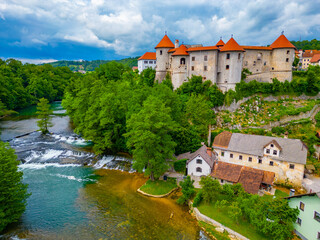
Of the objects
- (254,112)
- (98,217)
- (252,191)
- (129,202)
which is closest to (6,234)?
(98,217)

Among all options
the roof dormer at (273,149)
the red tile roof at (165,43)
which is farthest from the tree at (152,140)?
the red tile roof at (165,43)

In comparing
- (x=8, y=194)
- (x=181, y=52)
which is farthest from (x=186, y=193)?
(x=181, y=52)

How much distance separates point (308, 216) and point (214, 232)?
332 inches

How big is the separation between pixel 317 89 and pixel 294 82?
5.29 metres

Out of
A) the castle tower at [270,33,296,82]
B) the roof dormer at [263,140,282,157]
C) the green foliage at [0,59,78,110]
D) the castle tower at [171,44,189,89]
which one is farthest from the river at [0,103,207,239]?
the castle tower at [270,33,296,82]

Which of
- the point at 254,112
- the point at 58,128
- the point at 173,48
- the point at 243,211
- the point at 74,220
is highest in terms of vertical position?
the point at 173,48

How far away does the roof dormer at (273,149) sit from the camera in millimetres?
27562

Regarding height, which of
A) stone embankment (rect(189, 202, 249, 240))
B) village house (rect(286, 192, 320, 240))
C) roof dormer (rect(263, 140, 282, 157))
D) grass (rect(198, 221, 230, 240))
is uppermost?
roof dormer (rect(263, 140, 282, 157))

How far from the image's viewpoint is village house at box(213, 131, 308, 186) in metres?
26.8

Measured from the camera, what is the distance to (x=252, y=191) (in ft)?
79.0

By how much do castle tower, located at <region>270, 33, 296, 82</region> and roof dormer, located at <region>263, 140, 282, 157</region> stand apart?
26.2 meters

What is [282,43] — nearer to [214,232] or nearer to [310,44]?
[214,232]

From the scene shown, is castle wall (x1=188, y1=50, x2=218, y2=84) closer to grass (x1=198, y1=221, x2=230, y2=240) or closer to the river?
the river

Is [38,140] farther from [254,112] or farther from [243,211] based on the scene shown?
[254,112]
